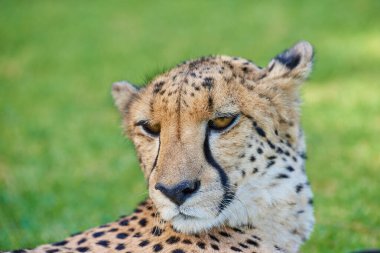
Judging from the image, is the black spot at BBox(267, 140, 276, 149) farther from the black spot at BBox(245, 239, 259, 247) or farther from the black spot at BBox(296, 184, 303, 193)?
the black spot at BBox(245, 239, 259, 247)

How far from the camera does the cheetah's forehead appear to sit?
306cm

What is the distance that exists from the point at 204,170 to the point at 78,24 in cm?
1220

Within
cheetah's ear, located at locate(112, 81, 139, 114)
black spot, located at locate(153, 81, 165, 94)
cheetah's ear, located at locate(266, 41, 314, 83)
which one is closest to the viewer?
black spot, located at locate(153, 81, 165, 94)

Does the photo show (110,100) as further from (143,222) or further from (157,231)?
(157,231)

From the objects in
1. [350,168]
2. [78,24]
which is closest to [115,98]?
[350,168]

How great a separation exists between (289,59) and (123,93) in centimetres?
88

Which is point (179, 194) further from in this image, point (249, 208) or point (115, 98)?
point (115, 98)

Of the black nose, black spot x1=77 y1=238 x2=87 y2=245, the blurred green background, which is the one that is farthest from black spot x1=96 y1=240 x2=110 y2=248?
the blurred green background

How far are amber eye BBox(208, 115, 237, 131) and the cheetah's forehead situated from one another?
0.15 ft

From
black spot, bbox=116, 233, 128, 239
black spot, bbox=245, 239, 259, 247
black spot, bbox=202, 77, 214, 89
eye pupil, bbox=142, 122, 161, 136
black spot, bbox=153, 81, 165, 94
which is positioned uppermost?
black spot, bbox=153, 81, 165, 94

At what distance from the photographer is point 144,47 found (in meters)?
12.7

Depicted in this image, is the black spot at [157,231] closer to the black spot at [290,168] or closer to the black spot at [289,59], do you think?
the black spot at [290,168]

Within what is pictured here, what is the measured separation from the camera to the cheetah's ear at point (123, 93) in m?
3.69

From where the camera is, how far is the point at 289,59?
11.5 feet
